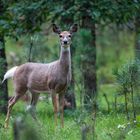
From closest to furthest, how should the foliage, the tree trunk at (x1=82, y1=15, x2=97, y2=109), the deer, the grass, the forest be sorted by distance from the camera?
1. the grass
2. the forest
3. the foliage
4. the deer
5. the tree trunk at (x1=82, y1=15, x2=97, y2=109)

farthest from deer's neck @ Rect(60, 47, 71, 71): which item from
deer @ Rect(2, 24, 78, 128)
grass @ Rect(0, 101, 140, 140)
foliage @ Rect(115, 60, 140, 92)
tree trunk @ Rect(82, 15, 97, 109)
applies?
tree trunk @ Rect(82, 15, 97, 109)

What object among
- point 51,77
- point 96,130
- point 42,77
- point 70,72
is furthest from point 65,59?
point 96,130

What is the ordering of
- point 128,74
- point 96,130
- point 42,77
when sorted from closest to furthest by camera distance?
point 96,130
point 128,74
point 42,77

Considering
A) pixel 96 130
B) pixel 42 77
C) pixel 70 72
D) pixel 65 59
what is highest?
→ pixel 65 59

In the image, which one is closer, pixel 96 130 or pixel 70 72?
pixel 96 130

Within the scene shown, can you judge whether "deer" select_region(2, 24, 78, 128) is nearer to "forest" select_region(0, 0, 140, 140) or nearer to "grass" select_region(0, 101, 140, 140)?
"forest" select_region(0, 0, 140, 140)

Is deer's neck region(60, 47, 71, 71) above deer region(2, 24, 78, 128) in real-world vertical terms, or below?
above

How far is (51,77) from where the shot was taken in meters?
11.5

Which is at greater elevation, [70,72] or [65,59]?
[65,59]

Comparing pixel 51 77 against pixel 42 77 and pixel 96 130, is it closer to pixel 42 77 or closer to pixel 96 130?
pixel 42 77

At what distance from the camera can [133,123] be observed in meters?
9.53

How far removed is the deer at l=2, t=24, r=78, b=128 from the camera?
11.3m

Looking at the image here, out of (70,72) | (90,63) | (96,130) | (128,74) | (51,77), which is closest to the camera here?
(96,130)

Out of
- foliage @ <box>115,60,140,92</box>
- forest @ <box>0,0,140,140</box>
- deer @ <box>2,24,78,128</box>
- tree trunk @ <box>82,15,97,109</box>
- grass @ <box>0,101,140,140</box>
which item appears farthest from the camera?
tree trunk @ <box>82,15,97,109</box>
